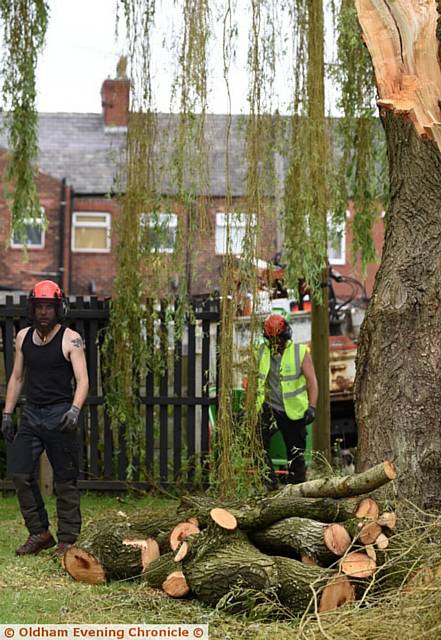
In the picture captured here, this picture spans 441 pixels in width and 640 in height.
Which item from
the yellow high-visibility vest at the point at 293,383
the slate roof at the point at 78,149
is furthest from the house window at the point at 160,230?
the slate roof at the point at 78,149

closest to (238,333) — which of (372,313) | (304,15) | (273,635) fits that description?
(372,313)

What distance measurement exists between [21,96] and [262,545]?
585 centimetres

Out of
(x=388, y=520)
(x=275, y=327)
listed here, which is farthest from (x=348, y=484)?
(x=275, y=327)

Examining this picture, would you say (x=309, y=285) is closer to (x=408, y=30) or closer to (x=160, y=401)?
(x=160, y=401)

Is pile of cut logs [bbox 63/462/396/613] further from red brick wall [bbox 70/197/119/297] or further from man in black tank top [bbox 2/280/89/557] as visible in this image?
red brick wall [bbox 70/197/119/297]

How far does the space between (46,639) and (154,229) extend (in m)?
4.82

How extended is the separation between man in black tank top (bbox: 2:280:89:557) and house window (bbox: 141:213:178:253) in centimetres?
193

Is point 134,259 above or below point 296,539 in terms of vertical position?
above

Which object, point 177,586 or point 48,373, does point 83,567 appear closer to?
point 177,586

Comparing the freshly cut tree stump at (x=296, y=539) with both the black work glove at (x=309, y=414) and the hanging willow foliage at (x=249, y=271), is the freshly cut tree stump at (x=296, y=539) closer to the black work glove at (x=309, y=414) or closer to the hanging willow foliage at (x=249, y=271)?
the hanging willow foliage at (x=249, y=271)

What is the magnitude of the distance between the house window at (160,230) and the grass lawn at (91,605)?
10.3 ft

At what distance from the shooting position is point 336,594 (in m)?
6.16

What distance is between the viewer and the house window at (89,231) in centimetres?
3316

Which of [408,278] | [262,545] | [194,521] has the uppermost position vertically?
[408,278]
